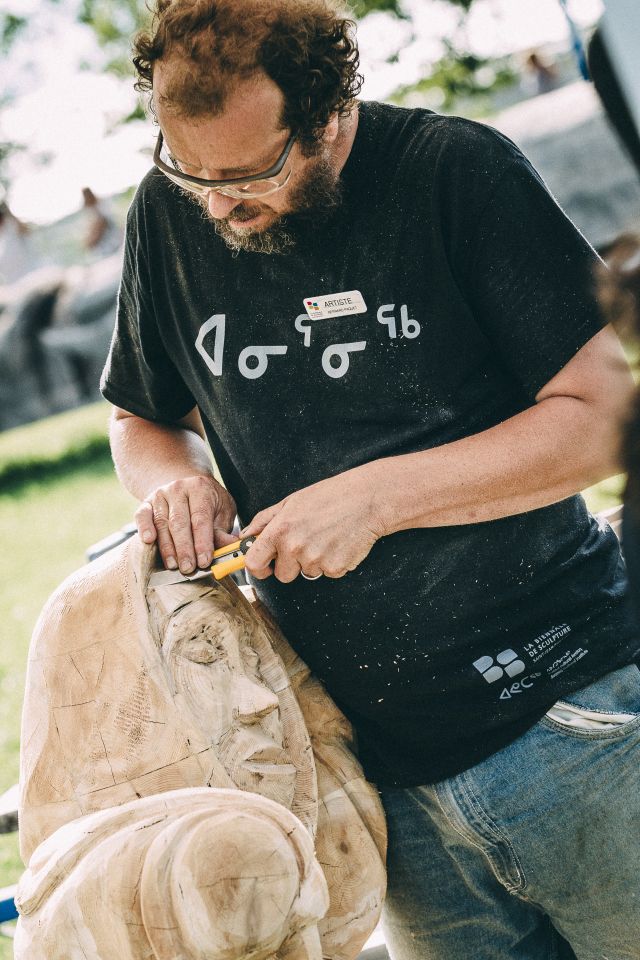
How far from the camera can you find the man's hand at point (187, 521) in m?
1.51

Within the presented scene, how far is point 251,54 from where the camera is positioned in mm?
1454

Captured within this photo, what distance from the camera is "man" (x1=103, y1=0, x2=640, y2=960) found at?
58.0 inches

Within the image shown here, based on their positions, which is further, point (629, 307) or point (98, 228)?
point (98, 228)

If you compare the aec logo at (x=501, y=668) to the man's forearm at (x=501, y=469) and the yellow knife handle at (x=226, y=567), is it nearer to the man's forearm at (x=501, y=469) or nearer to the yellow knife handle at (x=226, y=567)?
the man's forearm at (x=501, y=469)

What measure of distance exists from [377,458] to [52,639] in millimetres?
589

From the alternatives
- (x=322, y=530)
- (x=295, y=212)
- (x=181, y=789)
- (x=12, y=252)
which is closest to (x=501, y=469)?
(x=322, y=530)

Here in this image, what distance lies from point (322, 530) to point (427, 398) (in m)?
0.30

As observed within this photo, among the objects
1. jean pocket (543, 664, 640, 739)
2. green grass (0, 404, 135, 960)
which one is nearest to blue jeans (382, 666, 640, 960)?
jean pocket (543, 664, 640, 739)

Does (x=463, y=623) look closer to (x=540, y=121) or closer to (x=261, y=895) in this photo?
(x=261, y=895)

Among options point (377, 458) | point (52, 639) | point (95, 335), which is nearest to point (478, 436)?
point (377, 458)

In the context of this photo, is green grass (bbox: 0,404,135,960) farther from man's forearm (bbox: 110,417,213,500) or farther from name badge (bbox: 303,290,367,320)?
name badge (bbox: 303,290,367,320)

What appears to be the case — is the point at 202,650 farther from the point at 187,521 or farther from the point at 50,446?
the point at 50,446

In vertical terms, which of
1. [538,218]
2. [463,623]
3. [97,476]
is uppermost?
[538,218]

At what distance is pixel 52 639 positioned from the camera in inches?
57.2
